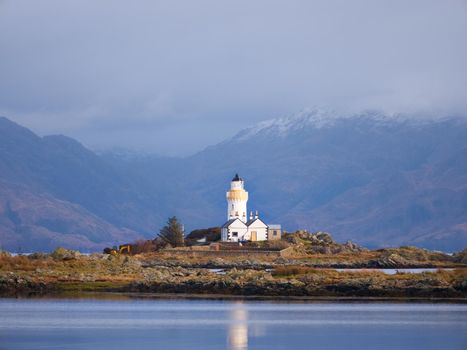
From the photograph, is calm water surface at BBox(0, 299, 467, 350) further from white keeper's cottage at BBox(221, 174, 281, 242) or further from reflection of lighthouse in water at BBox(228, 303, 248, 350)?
white keeper's cottage at BBox(221, 174, 281, 242)

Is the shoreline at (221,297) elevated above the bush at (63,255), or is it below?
below

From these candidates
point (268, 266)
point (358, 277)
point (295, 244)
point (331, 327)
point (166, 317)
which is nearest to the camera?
point (331, 327)

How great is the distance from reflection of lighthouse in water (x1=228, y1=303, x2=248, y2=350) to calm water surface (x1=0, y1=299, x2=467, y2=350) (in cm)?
3

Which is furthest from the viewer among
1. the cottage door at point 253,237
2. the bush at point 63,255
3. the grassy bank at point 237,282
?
the cottage door at point 253,237

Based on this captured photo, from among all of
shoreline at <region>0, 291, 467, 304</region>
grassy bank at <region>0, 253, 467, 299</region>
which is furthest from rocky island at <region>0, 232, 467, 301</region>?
shoreline at <region>0, 291, 467, 304</region>

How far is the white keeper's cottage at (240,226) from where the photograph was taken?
4569 inches

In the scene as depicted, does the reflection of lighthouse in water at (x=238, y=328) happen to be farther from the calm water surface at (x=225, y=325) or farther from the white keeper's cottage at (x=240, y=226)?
the white keeper's cottage at (x=240, y=226)

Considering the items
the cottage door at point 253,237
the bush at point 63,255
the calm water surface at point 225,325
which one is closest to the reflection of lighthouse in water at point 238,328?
the calm water surface at point 225,325

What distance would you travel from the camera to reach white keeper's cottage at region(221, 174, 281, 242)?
116062mm

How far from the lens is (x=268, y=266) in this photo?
94375 mm

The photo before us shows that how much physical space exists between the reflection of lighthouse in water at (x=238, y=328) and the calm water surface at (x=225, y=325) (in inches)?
1.3

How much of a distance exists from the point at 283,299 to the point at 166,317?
11.9 metres

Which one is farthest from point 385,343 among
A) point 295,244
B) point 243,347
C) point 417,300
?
point 295,244

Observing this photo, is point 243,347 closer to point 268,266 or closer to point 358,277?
point 358,277
